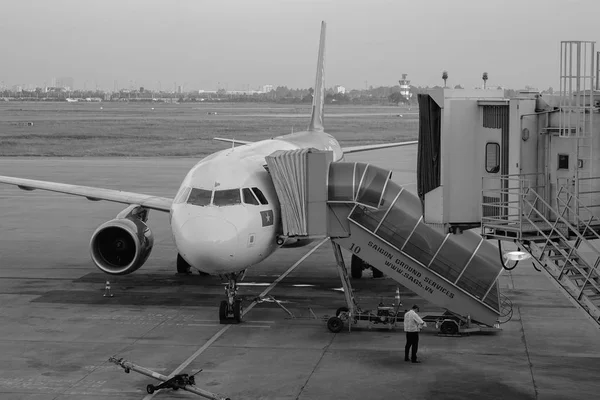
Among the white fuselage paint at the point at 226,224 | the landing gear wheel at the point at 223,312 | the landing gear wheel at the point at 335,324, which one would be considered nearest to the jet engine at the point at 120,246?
the white fuselage paint at the point at 226,224

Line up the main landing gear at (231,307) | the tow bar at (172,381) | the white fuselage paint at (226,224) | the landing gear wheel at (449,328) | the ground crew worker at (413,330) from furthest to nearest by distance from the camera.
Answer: the main landing gear at (231,307)
the landing gear wheel at (449,328)
the white fuselage paint at (226,224)
the ground crew worker at (413,330)
the tow bar at (172,381)

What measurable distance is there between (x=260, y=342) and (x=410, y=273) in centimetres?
388

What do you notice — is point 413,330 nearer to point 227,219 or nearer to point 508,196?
point 508,196

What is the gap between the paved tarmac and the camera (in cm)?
1778

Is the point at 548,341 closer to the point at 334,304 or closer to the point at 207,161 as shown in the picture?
the point at 334,304

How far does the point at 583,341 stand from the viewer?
2109cm

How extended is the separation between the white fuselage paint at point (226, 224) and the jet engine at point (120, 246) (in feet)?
12.5

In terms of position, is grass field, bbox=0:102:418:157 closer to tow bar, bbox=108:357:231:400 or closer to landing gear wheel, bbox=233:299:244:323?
landing gear wheel, bbox=233:299:244:323

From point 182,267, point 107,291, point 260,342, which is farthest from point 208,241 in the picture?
point 182,267

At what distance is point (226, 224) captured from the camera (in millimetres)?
21797

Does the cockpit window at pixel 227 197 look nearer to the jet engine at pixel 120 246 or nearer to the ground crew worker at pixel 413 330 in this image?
the jet engine at pixel 120 246

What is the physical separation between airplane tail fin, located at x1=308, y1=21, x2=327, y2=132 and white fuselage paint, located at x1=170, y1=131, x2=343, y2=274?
37.8 feet

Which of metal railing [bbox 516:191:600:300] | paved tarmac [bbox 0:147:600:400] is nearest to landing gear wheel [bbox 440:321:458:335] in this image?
paved tarmac [bbox 0:147:600:400]

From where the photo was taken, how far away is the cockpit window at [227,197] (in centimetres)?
2235
